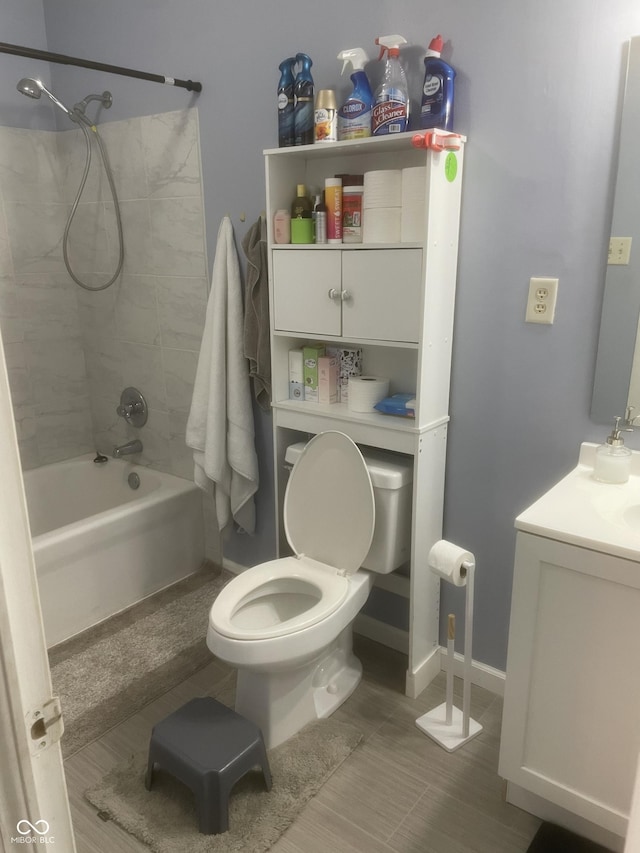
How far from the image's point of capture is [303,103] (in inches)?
75.4

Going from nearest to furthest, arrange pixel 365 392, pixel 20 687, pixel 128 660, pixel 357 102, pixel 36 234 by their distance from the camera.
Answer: pixel 20 687 → pixel 357 102 → pixel 365 392 → pixel 128 660 → pixel 36 234

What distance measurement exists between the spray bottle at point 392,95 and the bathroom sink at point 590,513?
103cm

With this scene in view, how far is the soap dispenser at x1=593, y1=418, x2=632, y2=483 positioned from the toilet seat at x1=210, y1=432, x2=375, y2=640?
65cm

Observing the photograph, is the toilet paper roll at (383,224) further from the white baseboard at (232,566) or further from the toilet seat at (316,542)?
the white baseboard at (232,566)

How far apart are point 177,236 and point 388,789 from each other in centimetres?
207

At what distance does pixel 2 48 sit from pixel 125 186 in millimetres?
704

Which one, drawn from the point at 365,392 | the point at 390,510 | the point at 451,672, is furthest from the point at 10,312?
the point at 451,672

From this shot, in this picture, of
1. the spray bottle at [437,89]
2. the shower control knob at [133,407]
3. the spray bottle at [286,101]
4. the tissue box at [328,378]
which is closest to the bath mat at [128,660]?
the shower control knob at [133,407]

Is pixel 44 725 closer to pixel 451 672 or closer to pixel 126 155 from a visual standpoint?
pixel 451 672

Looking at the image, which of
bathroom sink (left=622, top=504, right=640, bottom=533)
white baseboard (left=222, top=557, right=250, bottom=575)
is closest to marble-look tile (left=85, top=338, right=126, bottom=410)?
white baseboard (left=222, top=557, right=250, bottom=575)

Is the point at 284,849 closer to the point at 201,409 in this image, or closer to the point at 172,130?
the point at 201,409

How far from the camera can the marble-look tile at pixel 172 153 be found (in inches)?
93.6

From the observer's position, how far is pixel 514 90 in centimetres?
165

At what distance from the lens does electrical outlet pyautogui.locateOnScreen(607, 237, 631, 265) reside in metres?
1.57
